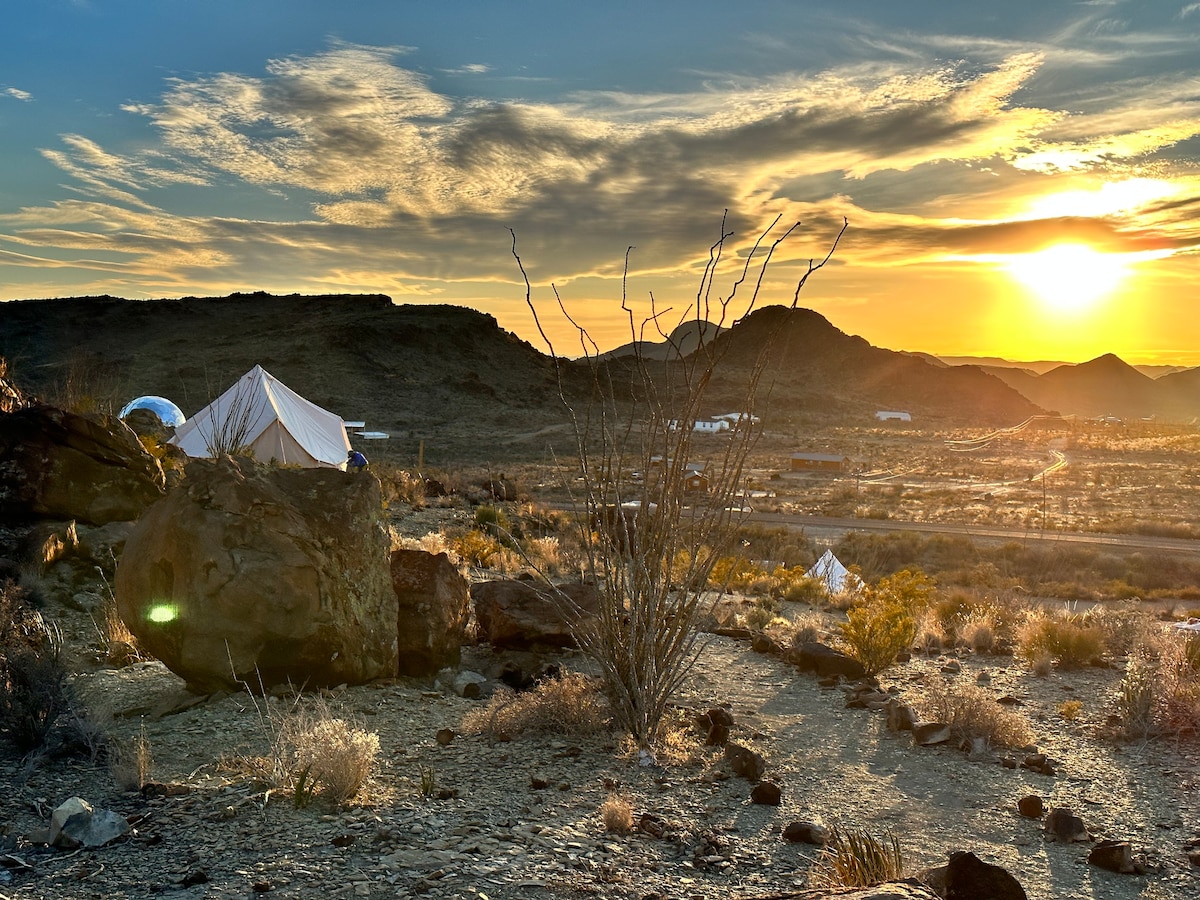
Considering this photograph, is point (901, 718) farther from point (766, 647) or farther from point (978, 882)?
point (978, 882)

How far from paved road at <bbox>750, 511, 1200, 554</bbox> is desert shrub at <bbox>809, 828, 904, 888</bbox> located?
24.4 m

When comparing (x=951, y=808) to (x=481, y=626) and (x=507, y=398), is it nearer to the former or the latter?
(x=481, y=626)

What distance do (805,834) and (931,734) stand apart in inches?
85.0

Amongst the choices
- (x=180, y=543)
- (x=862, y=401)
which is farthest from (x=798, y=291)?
(x=862, y=401)

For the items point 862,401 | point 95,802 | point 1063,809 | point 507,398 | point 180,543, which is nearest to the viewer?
point 95,802

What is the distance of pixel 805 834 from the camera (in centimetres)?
454

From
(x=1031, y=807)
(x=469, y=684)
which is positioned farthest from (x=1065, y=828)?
(x=469, y=684)

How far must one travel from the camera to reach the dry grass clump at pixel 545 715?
593cm

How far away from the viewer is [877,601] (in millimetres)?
10977

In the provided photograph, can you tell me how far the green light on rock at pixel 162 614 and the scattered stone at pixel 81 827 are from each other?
1.97 meters

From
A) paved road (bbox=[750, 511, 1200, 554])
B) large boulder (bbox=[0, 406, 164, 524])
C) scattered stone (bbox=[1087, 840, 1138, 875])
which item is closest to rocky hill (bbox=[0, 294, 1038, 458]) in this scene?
paved road (bbox=[750, 511, 1200, 554])

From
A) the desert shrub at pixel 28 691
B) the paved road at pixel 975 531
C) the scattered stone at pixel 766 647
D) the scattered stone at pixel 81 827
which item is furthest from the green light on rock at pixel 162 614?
the paved road at pixel 975 531

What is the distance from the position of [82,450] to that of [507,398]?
3420 inches

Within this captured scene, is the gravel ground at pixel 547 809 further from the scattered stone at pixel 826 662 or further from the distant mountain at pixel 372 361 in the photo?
the distant mountain at pixel 372 361
